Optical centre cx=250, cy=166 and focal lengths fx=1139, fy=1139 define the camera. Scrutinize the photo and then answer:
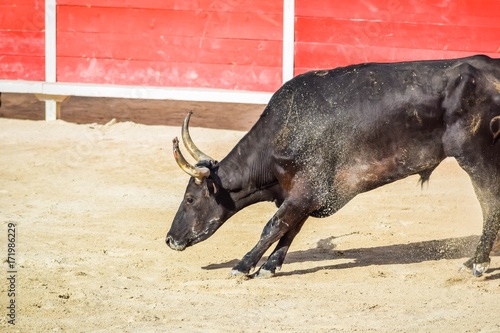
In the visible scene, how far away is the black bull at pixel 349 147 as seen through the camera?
639 cm

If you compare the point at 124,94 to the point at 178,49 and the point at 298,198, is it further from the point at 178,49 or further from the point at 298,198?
the point at 298,198

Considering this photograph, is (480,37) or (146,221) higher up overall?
(480,37)

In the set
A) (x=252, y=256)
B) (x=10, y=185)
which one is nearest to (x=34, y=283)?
(x=252, y=256)

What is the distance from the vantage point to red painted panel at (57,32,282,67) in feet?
35.5

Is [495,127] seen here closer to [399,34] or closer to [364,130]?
[364,130]

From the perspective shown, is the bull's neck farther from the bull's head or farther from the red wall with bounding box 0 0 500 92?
the red wall with bounding box 0 0 500 92

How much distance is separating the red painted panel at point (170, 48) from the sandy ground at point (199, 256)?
87 cm

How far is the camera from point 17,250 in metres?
6.98

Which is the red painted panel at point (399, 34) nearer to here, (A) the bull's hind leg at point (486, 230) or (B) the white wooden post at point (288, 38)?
(B) the white wooden post at point (288, 38)

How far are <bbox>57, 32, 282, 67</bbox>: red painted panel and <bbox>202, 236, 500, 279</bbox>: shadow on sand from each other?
12.1 feet

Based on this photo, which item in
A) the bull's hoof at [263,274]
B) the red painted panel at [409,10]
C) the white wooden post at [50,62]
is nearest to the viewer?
the bull's hoof at [263,274]

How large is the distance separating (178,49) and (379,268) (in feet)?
15.7

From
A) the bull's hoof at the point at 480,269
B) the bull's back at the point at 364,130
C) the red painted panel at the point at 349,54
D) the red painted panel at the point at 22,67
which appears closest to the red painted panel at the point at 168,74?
the red painted panel at the point at 22,67

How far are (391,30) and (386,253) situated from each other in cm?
396
